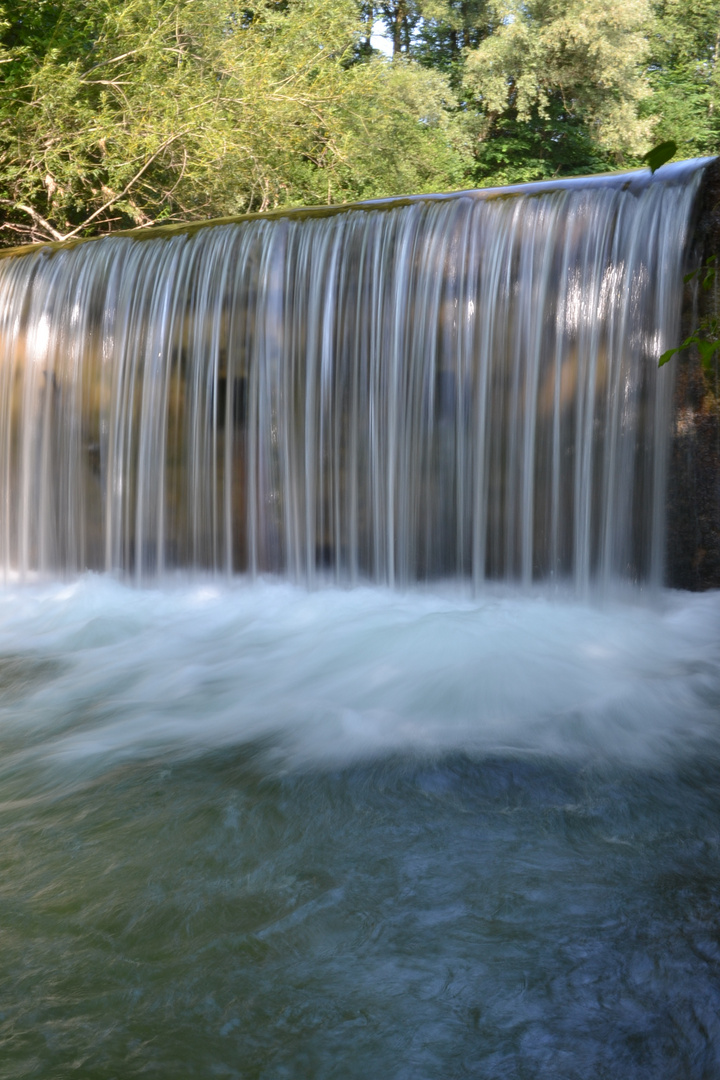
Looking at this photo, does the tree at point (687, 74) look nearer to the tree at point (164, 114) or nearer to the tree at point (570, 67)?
the tree at point (570, 67)

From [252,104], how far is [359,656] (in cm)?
935

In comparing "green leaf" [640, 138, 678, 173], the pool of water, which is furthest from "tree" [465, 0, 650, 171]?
"green leaf" [640, 138, 678, 173]

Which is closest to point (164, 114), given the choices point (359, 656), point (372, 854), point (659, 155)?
point (359, 656)

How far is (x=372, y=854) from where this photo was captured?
2.89 meters

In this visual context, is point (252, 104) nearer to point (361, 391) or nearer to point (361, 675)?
point (361, 391)

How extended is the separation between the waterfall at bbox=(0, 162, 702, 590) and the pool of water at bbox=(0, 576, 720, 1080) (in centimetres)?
88

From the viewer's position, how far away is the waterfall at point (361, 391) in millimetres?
5516

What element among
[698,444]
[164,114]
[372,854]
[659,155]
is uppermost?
[164,114]

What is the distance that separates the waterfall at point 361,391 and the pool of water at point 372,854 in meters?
0.88

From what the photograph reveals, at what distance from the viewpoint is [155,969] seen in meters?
2.36

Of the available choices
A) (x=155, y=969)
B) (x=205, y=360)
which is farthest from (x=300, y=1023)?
(x=205, y=360)

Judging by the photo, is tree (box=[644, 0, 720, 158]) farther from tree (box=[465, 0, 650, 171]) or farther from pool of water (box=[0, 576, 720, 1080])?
pool of water (box=[0, 576, 720, 1080])

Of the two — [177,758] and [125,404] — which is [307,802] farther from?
[125,404]

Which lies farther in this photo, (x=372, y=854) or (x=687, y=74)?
(x=687, y=74)
